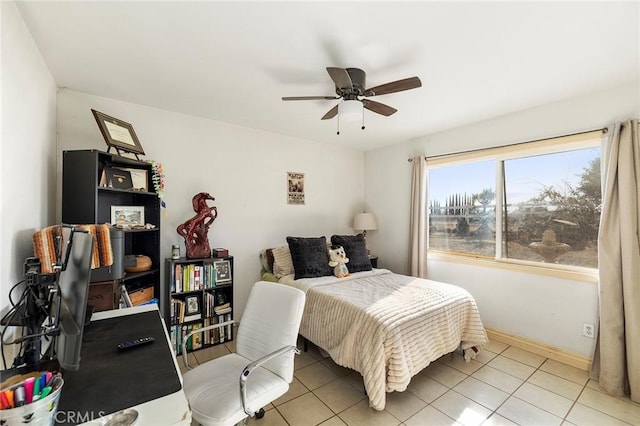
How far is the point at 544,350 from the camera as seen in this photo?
268cm

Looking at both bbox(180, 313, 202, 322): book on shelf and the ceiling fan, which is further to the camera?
bbox(180, 313, 202, 322): book on shelf

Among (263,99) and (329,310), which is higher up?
(263,99)

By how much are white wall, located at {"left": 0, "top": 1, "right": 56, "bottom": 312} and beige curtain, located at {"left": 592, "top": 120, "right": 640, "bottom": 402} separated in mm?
3962

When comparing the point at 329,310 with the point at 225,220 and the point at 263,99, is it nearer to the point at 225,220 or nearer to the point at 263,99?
the point at 225,220

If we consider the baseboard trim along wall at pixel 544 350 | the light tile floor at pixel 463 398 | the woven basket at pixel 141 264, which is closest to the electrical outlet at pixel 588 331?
the baseboard trim along wall at pixel 544 350

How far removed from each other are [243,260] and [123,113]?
199cm

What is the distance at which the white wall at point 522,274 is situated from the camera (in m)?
2.43

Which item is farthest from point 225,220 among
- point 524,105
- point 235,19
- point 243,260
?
point 524,105

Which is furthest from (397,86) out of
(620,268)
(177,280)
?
(177,280)

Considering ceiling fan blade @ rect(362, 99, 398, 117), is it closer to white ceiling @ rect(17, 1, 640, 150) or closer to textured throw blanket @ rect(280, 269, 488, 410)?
white ceiling @ rect(17, 1, 640, 150)

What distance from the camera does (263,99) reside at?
8.45 feet

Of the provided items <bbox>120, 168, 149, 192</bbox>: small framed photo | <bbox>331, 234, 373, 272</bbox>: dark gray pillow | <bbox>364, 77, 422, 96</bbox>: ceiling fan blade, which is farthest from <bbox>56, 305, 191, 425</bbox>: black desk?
<bbox>331, 234, 373, 272</bbox>: dark gray pillow

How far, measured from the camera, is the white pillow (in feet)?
10.5

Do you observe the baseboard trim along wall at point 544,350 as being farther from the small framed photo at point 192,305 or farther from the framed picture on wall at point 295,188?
the small framed photo at point 192,305
